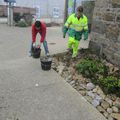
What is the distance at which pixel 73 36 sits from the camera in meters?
6.82

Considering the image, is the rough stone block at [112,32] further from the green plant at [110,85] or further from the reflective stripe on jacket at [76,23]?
the green plant at [110,85]


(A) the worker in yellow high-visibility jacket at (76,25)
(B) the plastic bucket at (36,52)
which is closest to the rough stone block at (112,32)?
(A) the worker in yellow high-visibility jacket at (76,25)

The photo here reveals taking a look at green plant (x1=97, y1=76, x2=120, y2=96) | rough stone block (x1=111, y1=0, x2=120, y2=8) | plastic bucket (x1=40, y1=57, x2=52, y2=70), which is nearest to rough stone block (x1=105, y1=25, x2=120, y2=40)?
rough stone block (x1=111, y1=0, x2=120, y2=8)

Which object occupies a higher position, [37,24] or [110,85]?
[37,24]

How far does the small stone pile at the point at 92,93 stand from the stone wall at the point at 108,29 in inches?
47.5

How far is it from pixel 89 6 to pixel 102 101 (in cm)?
805

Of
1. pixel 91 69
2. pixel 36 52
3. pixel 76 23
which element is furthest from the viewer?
pixel 36 52

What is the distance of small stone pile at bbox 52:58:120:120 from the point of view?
4.17 m

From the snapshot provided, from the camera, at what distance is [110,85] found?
4.82 meters

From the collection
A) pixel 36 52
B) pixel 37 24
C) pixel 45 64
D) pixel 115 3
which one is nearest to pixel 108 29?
pixel 115 3

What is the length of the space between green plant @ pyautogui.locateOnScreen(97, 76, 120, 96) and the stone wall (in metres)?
1.28

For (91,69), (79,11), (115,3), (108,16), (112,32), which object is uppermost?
(115,3)

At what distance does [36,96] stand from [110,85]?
65.2 inches

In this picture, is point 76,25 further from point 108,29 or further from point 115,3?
point 115,3
